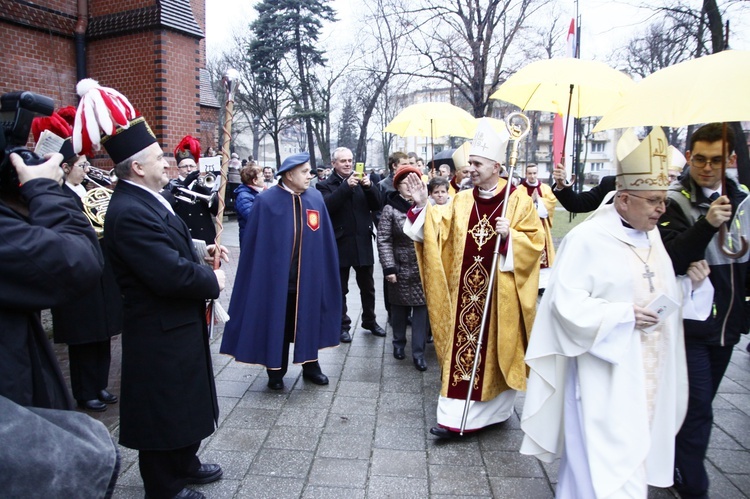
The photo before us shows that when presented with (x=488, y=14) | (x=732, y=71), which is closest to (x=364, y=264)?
(x=732, y=71)

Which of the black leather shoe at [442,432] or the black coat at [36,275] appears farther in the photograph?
the black leather shoe at [442,432]

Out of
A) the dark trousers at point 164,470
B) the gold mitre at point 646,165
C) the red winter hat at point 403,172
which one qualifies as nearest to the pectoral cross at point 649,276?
the gold mitre at point 646,165

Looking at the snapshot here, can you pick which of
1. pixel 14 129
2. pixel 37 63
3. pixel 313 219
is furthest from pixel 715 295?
pixel 37 63

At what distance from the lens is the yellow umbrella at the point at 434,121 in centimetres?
759

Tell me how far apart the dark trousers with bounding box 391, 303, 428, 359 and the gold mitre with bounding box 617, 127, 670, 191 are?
9.66ft

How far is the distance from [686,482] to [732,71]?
210 centimetres

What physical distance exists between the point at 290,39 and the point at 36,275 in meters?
32.1

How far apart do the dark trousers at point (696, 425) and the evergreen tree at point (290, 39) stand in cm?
2925

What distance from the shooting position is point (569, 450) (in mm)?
2855

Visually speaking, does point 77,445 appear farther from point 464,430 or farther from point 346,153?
point 346,153

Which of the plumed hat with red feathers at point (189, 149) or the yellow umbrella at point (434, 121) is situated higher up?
the yellow umbrella at point (434, 121)

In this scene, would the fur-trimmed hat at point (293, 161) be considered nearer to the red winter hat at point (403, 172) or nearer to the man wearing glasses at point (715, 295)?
the red winter hat at point (403, 172)

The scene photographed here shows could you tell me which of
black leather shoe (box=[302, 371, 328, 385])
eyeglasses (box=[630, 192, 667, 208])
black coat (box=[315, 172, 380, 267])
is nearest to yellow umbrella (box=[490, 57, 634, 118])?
eyeglasses (box=[630, 192, 667, 208])

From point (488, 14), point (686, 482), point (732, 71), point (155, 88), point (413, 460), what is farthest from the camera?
point (488, 14)
